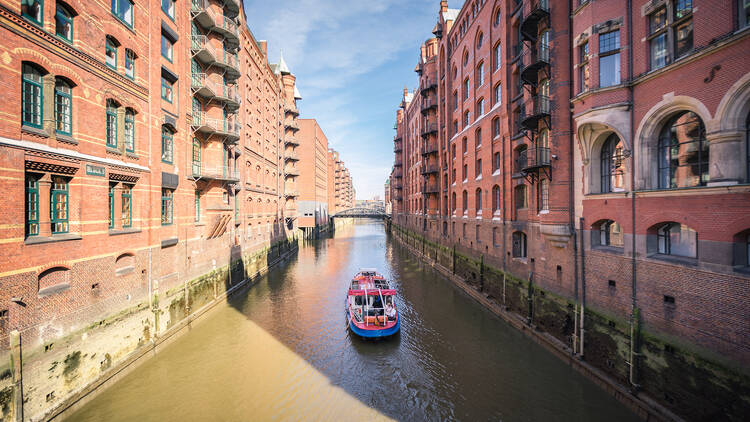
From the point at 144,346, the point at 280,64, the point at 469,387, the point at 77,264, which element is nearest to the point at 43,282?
the point at 77,264

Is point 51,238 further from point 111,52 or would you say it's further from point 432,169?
point 432,169

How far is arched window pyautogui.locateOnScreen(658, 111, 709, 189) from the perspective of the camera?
8586 mm

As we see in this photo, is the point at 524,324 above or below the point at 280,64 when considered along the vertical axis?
below

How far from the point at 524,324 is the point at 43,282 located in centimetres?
1824

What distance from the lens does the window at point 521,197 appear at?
717 inches

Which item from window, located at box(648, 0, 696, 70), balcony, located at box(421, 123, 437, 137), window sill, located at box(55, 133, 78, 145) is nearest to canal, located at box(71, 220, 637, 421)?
window sill, located at box(55, 133, 78, 145)

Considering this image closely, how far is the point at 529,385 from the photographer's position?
10906mm

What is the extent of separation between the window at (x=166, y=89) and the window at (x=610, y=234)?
2030 cm

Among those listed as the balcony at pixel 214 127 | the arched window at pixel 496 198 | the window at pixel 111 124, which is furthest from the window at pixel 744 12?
the balcony at pixel 214 127

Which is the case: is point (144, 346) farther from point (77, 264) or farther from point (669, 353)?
point (669, 353)

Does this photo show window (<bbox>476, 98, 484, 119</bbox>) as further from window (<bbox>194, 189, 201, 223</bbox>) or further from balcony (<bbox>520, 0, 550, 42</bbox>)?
window (<bbox>194, 189, 201, 223</bbox>)

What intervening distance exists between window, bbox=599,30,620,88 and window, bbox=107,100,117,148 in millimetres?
18316

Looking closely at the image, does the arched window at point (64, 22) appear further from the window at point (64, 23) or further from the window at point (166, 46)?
the window at point (166, 46)

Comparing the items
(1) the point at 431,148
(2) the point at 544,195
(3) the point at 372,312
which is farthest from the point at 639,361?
(1) the point at 431,148
